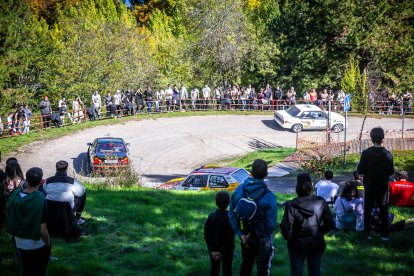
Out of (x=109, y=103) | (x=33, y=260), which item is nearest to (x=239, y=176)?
(x=33, y=260)

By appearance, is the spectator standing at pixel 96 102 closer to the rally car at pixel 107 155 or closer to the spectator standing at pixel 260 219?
the rally car at pixel 107 155

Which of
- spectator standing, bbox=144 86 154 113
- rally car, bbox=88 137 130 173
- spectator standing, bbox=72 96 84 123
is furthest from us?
spectator standing, bbox=144 86 154 113

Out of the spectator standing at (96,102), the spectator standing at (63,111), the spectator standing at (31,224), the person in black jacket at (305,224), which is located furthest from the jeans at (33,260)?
the spectator standing at (96,102)

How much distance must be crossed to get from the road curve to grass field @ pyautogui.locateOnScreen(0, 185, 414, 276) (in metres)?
12.1

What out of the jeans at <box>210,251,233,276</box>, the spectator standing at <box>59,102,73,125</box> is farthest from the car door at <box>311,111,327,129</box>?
the jeans at <box>210,251,233,276</box>

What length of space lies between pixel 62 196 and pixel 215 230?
3039 millimetres

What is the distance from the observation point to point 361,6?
1601 inches

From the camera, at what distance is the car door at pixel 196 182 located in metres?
16.9

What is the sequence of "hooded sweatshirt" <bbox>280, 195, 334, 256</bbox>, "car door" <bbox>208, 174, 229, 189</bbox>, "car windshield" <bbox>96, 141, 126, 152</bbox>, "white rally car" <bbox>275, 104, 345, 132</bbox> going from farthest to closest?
"white rally car" <bbox>275, 104, 345, 132</bbox> < "car windshield" <bbox>96, 141, 126, 152</bbox> < "car door" <bbox>208, 174, 229, 189</bbox> < "hooded sweatshirt" <bbox>280, 195, 334, 256</bbox>

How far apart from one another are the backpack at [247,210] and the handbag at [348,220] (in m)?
3.56

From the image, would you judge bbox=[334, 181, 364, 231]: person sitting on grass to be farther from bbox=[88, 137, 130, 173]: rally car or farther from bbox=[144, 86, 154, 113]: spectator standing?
bbox=[144, 86, 154, 113]: spectator standing

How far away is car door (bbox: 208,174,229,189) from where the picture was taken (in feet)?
54.2

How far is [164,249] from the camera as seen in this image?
8297 mm

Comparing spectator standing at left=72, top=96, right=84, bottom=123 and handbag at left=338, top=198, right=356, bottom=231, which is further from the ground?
spectator standing at left=72, top=96, right=84, bottom=123
